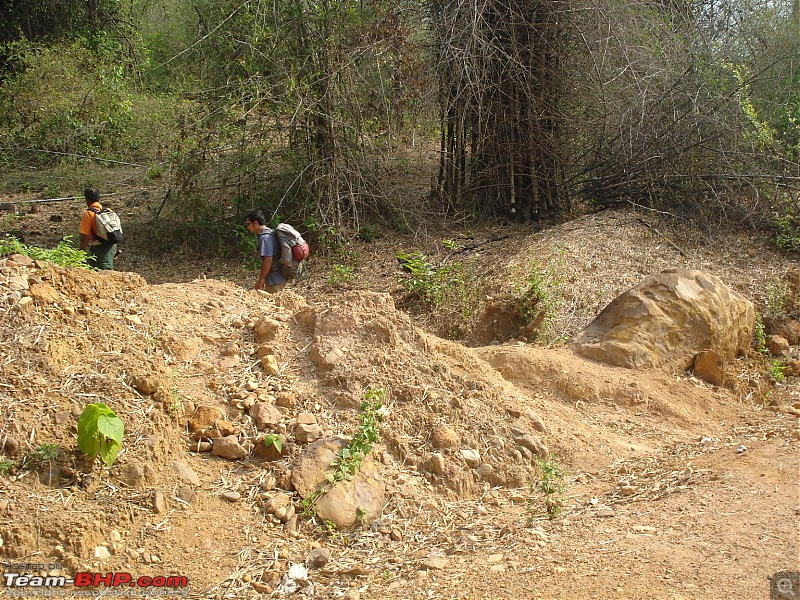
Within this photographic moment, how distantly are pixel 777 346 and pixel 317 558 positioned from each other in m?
Answer: 5.13

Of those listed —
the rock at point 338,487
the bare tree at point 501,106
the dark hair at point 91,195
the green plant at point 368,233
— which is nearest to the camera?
the rock at point 338,487

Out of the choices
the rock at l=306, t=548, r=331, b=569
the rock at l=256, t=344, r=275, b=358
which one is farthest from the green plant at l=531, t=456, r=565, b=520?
the rock at l=256, t=344, r=275, b=358

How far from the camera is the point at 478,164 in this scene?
10.0 m

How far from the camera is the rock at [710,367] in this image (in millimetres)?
6297

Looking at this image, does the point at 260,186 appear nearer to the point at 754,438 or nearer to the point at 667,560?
the point at 754,438

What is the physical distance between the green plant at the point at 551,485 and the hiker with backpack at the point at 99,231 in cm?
442

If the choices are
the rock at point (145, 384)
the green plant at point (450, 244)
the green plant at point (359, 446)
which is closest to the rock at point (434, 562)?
the green plant at point (359, 446)

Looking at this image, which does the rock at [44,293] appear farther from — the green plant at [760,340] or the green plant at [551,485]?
the green plant at [760,340]

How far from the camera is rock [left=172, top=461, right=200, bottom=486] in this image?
3.81 m

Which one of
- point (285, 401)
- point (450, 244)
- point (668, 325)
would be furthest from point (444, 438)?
point (450, 244)

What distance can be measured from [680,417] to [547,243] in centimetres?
344

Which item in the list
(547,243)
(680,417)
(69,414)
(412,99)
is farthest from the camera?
(412,99)

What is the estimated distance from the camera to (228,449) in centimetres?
408

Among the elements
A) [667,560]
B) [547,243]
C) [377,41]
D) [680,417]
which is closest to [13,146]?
[377,41]
